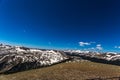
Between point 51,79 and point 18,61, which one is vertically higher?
point 18,61

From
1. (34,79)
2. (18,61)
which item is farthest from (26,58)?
(34,79)

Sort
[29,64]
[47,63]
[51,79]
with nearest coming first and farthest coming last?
[51,79], [29,64], [47,63]

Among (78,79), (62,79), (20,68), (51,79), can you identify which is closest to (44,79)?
(51,79)

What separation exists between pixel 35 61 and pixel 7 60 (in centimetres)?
3100

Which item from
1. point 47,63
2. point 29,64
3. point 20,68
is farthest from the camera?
point 47,63

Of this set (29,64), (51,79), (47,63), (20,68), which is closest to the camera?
(51,79)

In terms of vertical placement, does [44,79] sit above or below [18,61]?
below

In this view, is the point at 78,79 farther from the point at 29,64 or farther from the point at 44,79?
the point at 29,64

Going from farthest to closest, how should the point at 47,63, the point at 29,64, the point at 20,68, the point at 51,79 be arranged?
the point at 47,63
the point at 29,64
the point at 20,68
the point at 51,79

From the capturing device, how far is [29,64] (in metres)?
178

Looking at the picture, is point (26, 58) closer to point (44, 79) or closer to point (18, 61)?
point (18, 61)

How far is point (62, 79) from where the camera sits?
79312mm

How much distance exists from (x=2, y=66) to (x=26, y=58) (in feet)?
109

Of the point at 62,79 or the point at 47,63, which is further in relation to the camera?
the point at 47,63
